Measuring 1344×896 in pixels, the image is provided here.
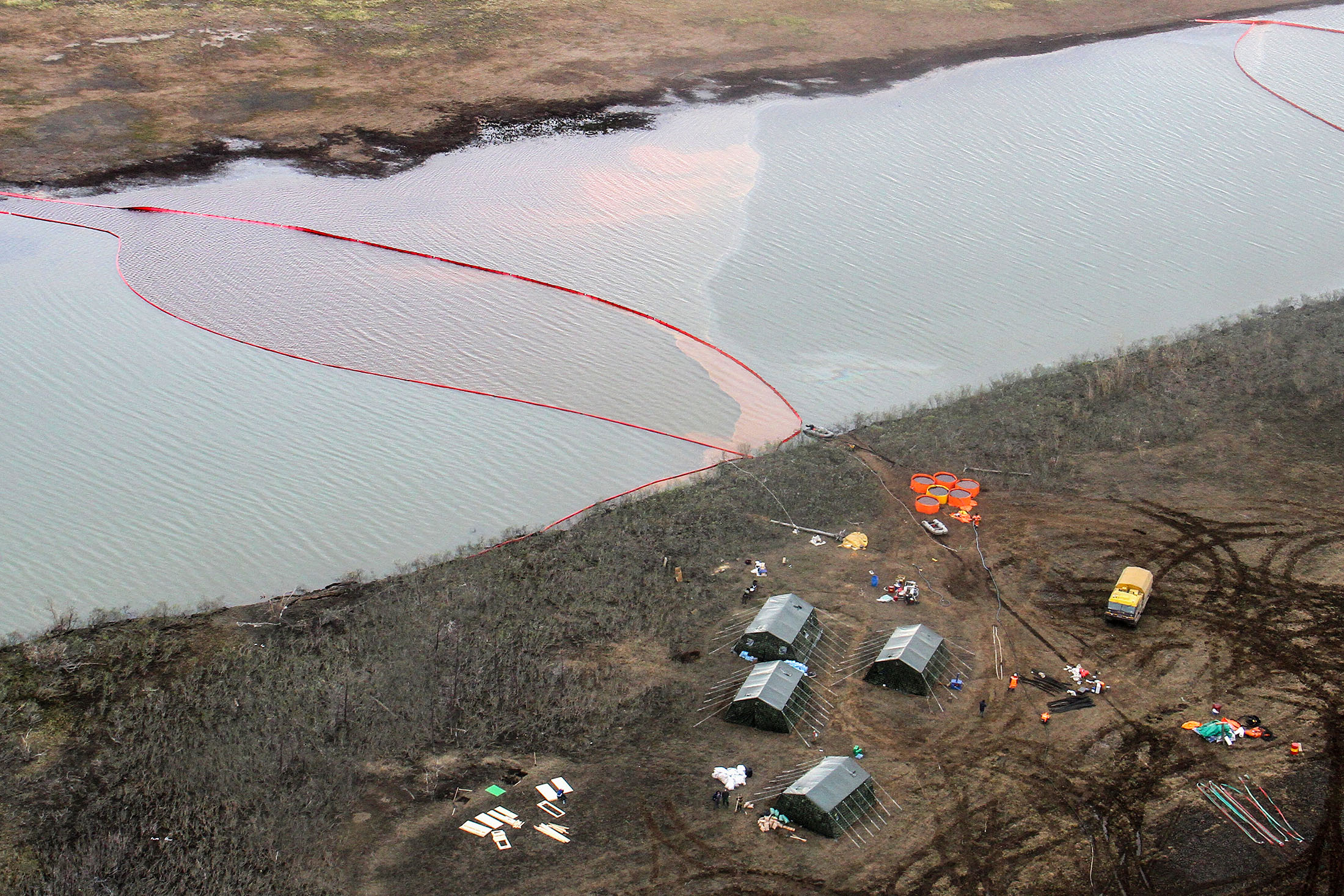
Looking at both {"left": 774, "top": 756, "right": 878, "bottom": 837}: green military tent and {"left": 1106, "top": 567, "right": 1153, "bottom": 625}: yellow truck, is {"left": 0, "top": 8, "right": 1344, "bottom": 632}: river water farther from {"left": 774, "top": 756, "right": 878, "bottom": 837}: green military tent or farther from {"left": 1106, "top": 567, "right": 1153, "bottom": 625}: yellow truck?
{"left": 774, "top": 756, "right": 878, "bottom": 837}: green military tent

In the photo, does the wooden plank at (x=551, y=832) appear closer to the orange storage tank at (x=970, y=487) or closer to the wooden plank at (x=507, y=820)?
the wooden plank at (x=507, y=820)

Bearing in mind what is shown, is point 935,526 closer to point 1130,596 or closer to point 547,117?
point 1130,596

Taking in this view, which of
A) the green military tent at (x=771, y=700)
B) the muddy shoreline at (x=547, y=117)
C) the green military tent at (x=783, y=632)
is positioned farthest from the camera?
the muddy shoreline at (x=547, y=117)

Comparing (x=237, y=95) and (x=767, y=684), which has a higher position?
(x=237, y=95)

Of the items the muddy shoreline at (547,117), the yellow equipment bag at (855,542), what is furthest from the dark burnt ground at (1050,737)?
the muddy shoreline at (547,117)

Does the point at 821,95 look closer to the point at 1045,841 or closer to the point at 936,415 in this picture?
the point at 936,415

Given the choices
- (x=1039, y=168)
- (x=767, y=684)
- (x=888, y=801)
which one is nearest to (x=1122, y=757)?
(x=888, y=801)
